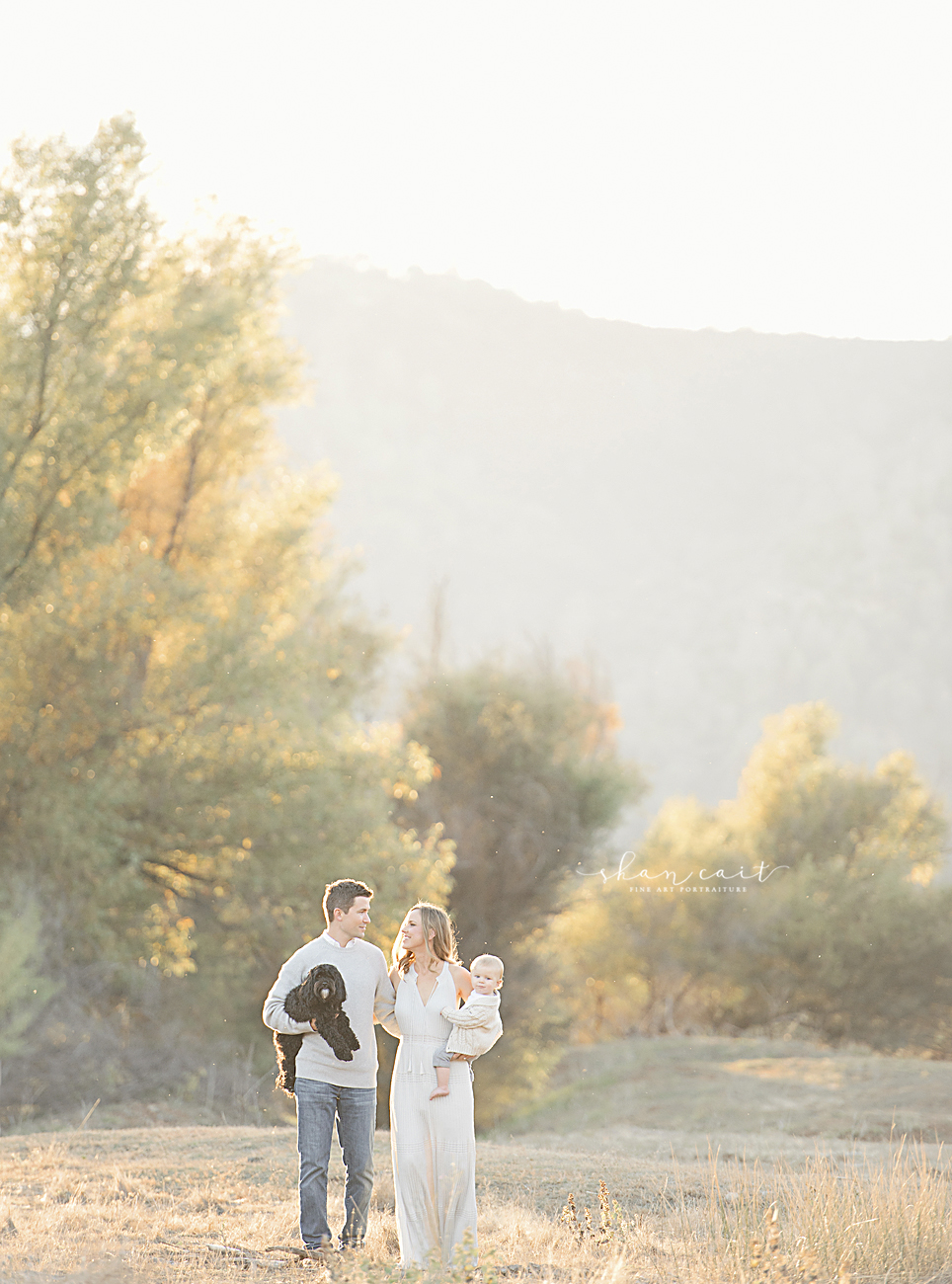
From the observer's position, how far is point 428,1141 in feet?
16.4

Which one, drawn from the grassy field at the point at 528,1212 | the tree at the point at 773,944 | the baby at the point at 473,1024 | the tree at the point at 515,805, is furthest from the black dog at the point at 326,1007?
the tree at the point at 773,944

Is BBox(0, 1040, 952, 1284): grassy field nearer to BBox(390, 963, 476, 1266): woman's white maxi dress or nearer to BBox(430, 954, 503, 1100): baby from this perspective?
BBox(390, 963, 476, 1266): woman's white maxi dress

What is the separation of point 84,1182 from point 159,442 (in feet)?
36.9

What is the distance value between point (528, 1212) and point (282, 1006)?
2.42 metres

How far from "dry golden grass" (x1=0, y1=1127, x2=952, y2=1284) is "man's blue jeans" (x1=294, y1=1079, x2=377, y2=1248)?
0.59ft

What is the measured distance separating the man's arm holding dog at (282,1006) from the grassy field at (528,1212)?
928mm

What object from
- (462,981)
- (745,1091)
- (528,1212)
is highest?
(462,981)

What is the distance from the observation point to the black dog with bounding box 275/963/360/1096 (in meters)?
5.04

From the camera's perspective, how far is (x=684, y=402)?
413 ft

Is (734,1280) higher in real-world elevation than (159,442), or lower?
lower

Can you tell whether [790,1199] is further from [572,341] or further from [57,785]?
[572,341]

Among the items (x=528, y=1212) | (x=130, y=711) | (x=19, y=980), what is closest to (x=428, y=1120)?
(x=528, y=1212)

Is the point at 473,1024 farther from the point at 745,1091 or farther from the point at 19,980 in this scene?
the point at 745,1091

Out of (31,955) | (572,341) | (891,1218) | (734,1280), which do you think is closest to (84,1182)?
(734,1280)
